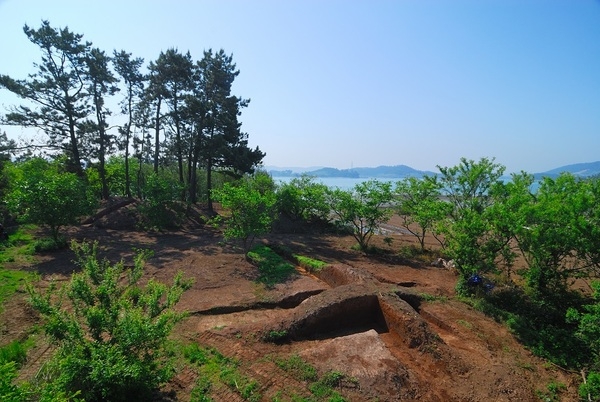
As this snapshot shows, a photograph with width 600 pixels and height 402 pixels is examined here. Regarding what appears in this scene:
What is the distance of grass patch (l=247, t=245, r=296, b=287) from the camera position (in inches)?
622

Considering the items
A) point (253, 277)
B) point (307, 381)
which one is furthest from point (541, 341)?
point (253, 277)

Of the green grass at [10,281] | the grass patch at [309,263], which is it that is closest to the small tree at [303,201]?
the grass patch at [309,263]

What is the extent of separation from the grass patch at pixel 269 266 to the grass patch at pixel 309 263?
2.68 ft

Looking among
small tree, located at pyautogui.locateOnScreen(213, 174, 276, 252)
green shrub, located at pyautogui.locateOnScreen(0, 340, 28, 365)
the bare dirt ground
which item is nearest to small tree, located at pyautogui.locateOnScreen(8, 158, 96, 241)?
the bare dirt ground

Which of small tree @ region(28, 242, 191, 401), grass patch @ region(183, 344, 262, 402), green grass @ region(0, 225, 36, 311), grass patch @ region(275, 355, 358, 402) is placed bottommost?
grass patch @ region(275, 355, 358, 402)

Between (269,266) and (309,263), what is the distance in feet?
7.34

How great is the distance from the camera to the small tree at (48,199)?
16.8 metres

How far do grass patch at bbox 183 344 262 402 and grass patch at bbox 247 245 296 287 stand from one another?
6.03 meters

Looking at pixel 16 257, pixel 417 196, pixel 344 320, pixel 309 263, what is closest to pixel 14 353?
pixel 344 320

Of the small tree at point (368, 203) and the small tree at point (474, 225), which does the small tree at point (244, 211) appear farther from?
the small tree at point (474, 225)

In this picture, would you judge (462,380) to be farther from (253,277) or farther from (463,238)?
(253,277)

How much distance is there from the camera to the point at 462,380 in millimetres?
8984

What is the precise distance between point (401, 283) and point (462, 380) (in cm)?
709

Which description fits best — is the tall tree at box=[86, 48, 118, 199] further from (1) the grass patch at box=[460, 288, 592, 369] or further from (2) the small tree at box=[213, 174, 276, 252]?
(1) the grass patch at box=[460, 288, 592, 369]
